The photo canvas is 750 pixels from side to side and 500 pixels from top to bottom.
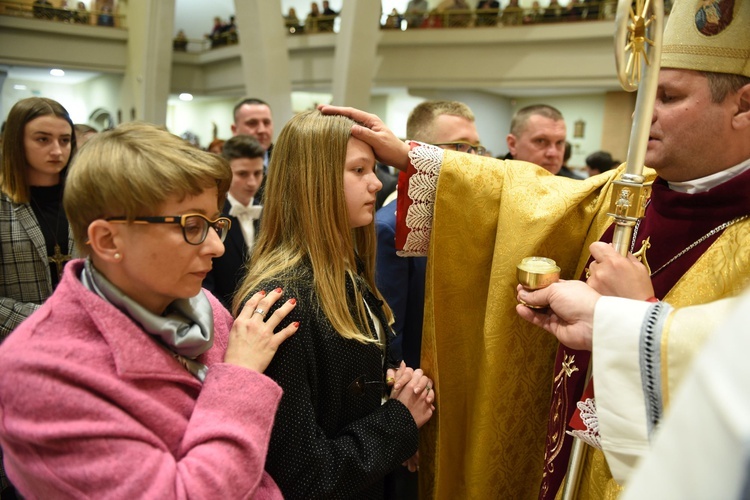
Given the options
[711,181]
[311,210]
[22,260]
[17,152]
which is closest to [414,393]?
→ [311,210]

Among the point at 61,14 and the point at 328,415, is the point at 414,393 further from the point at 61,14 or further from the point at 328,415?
the point at 61,14

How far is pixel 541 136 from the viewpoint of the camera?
12.6ft

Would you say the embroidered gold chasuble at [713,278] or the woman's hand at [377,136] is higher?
the woman's hand at [377,136]

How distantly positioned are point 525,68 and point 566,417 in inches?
408

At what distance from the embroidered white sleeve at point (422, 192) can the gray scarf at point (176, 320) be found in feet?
2.49

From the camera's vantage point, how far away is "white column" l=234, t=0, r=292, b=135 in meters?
9.53

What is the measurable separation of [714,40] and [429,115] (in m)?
1.86

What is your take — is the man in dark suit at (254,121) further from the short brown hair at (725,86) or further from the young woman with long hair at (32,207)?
the short brown hair at (725,86)

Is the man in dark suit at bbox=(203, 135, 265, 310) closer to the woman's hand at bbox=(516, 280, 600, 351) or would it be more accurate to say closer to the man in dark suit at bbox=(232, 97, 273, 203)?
the man in dark suit at bbox=(232, 97, 273, 203)

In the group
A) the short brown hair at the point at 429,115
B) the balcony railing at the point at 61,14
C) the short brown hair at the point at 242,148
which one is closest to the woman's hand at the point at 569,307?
the short brown hair at the point at 429,115

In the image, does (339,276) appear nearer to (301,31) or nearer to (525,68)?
(525,68)

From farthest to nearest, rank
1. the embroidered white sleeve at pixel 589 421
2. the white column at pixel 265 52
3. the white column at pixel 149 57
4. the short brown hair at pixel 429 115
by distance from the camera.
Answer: the white column at pixel 149 57 → the white column at pixel 265 52 → the short brown hair at pixel 429 115 → the embroidered white sleeve at pixel 589 421

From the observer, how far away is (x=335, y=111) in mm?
1578

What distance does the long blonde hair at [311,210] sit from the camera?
1.49 meters
